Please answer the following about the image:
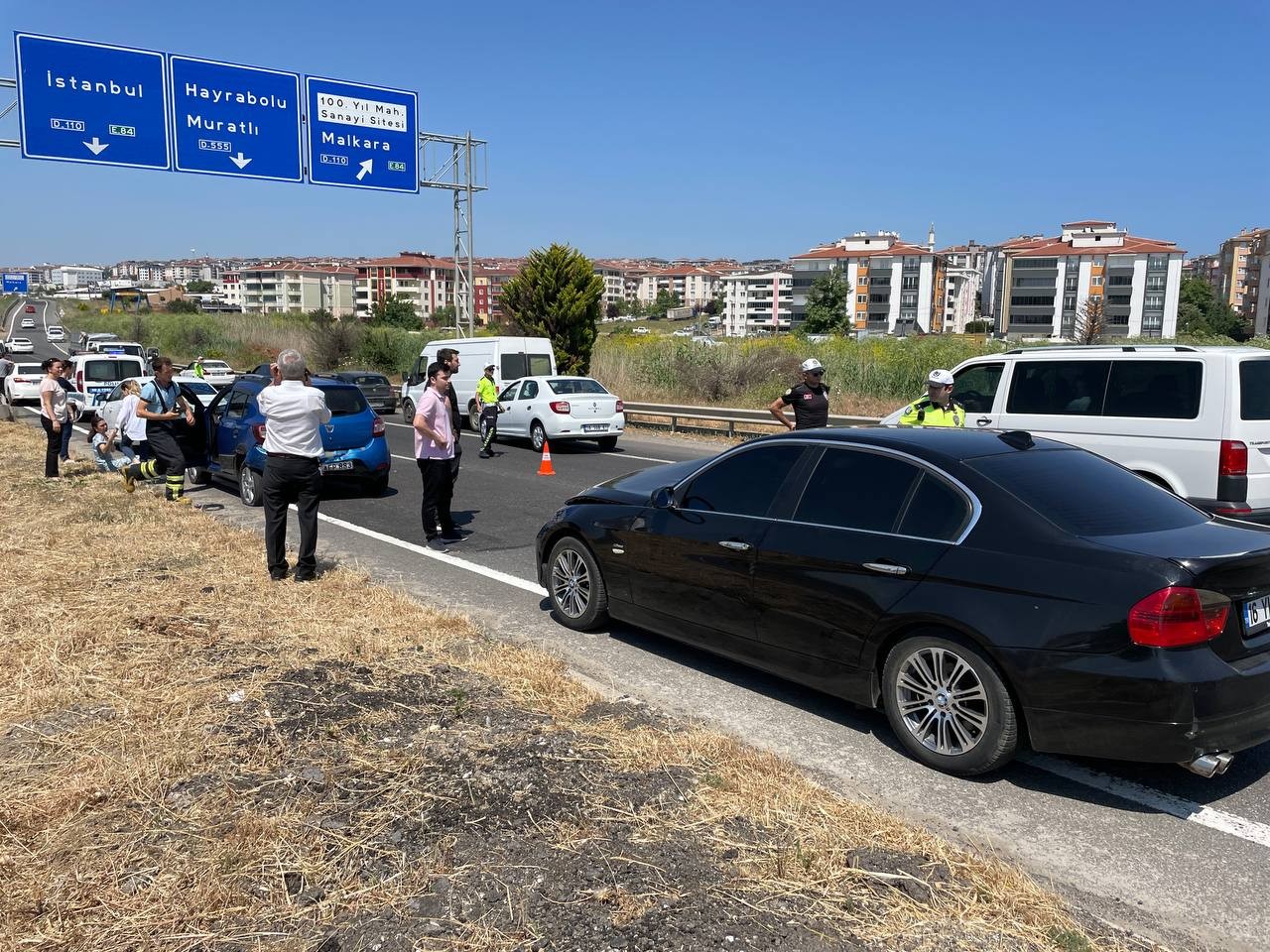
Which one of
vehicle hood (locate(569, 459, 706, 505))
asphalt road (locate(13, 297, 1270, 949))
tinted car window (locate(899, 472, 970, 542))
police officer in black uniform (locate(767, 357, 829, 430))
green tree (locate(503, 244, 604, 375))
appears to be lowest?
asphalt road (locate(13, 297, 1270, 949))

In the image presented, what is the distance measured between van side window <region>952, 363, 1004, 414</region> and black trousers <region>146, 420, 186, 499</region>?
29.4 feet

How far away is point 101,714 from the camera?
4828mm

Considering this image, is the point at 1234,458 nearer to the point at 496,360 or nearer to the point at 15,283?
the point at 496,360

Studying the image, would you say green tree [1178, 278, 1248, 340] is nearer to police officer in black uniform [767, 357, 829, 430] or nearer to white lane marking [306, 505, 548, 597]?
police officer in black uniform [767, 357, 829, 430]

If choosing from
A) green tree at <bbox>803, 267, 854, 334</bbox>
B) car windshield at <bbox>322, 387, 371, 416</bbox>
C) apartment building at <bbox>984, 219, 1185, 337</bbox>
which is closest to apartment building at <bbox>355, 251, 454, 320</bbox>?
green tree at <bbox>803, 267, 854, 334</bbox>

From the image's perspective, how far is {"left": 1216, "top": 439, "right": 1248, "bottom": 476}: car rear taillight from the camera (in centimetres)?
788

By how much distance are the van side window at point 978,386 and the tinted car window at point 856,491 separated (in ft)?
17.7

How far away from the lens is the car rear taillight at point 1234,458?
25.9 ft

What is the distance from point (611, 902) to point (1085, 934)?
1513 millimetres

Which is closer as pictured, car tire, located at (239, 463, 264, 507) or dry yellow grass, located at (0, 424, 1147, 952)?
dry yellow grass, located at (0, 424, 1147, 952)

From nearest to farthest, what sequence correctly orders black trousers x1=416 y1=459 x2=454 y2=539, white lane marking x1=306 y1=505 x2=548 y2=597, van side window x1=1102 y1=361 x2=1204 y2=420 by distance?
white lane marking x1=306 y1=505 x2=548 y2=597 → van side window x1=1102 y1=361 x2=1204 y2=420 → black trousers x1=416 y1=459 x2=454 y2=539

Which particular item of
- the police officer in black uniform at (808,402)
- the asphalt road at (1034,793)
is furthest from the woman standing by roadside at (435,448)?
the police officer in black uniform at (808,402)

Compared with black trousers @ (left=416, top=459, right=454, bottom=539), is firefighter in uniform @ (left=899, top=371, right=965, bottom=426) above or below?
above

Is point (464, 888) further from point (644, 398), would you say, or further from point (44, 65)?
point (644, 398)
